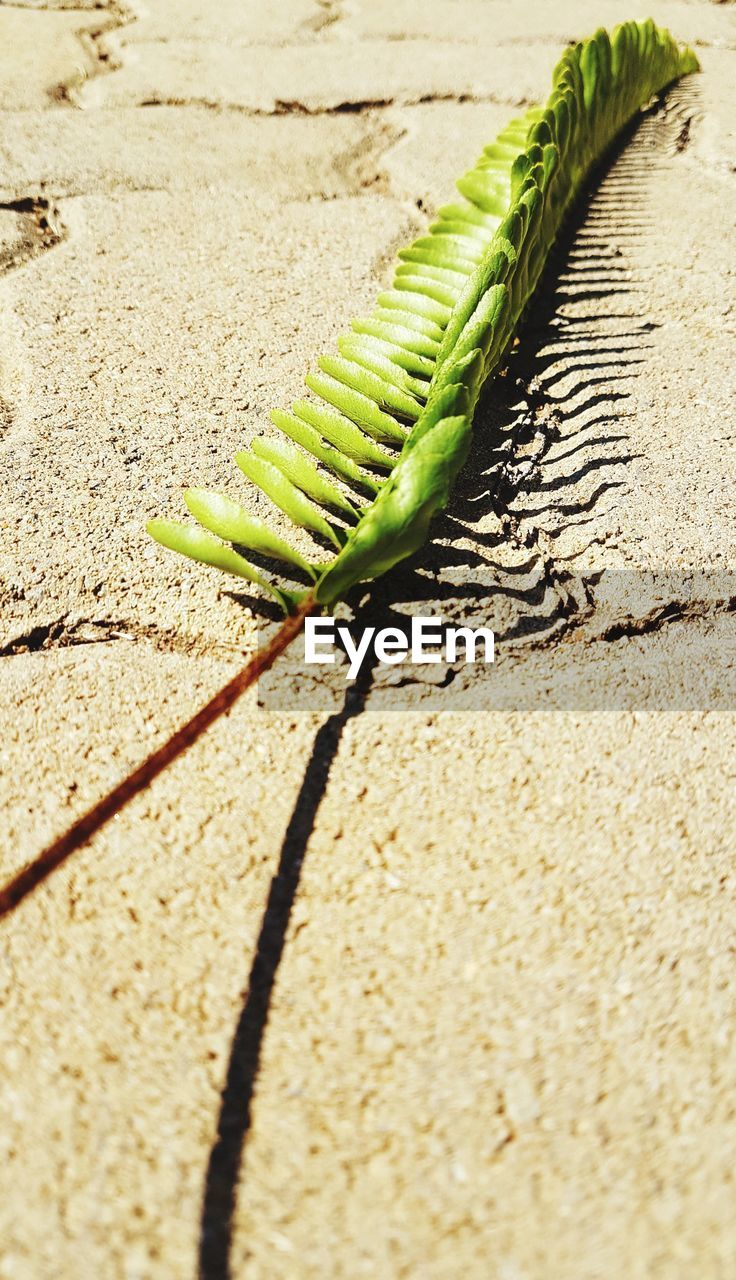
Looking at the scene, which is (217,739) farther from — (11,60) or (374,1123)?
(11,60)

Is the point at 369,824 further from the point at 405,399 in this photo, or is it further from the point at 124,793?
the point at 405,399

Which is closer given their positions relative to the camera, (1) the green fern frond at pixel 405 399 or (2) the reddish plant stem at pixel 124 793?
(2) the reddish plant stem at pixel 124 793

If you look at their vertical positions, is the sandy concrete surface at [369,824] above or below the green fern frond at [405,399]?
below

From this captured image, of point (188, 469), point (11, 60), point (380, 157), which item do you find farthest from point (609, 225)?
point (11, 60)

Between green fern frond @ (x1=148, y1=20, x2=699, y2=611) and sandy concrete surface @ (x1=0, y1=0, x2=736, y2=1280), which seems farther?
green fern frond @ (x1=148, y1=20, x2=699, y2=611)

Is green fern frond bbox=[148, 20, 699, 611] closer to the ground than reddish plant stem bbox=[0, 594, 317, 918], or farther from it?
farther from it
